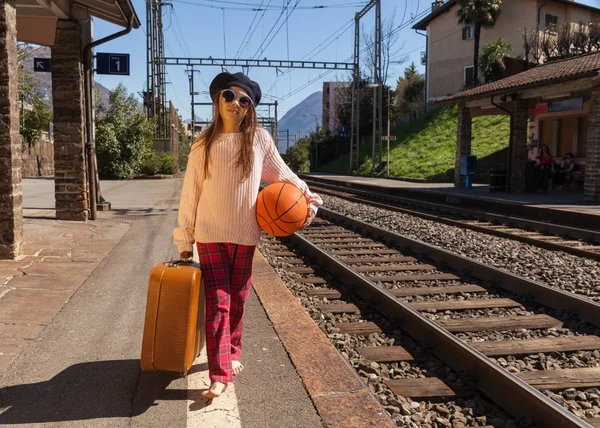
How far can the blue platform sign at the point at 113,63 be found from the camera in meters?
13.6

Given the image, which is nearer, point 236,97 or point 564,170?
point 236,97

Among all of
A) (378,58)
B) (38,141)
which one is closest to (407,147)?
(378,58)

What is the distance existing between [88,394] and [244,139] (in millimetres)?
1637

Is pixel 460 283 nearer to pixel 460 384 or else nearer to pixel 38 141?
pixel 460 384

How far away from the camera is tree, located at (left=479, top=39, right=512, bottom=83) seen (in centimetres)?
4188

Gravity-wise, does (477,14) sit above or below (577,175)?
above

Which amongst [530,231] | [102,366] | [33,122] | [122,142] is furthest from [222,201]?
[33,122]

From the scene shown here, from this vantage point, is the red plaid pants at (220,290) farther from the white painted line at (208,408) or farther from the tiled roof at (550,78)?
the tiled roof at (550,78)

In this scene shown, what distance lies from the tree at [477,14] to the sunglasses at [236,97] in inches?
1760

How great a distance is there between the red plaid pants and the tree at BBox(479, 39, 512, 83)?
4158cm

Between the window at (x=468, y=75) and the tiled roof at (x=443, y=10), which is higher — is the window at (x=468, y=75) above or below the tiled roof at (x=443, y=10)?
below

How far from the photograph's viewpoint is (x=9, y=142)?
6.82 metres

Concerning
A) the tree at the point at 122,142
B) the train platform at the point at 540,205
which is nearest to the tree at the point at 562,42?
A: the train platform at the point at 540,205

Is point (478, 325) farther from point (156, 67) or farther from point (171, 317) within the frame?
point (156, 67)
